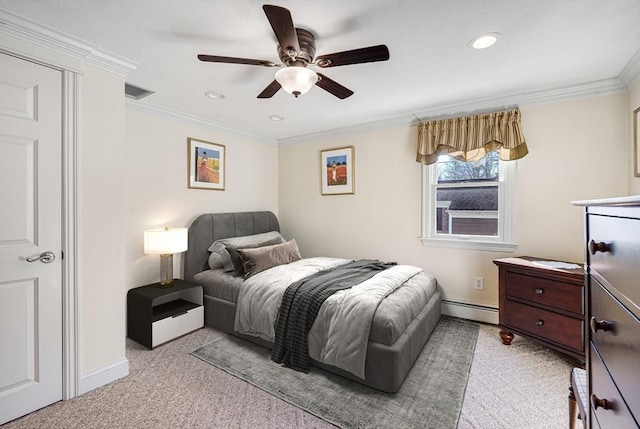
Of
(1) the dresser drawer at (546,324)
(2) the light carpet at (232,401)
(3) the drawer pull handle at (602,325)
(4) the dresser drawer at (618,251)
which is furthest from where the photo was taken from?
(1) the dresser drawer at (546,324)

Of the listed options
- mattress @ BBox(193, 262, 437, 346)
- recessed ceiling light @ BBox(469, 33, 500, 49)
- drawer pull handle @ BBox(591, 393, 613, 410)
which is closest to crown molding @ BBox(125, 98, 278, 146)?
mattress @ BBox(193, 262, 437, 346)

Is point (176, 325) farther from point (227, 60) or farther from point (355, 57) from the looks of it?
point (355, 57)

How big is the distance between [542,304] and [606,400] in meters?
1.85

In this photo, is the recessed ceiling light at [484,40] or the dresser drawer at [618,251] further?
the recessed ceiling light at [484,40]

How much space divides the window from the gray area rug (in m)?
1.11

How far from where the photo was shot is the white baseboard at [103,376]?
1991mm

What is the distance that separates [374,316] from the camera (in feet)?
6.73

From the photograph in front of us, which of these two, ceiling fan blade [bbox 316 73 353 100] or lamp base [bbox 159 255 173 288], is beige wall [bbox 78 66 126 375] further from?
ceiling fan blade [bbox 316 73 353 100]

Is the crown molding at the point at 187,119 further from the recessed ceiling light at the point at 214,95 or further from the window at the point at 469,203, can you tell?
the window at the point at 469,203

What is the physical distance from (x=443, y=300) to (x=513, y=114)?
83.7 inches

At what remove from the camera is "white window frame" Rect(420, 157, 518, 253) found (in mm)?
2961

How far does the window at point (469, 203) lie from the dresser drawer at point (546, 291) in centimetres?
52

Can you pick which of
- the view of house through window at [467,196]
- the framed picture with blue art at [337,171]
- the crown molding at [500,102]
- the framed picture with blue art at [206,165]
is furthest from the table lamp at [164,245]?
the view of house through window at [467,196]

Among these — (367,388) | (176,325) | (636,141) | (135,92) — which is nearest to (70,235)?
(176,325)
